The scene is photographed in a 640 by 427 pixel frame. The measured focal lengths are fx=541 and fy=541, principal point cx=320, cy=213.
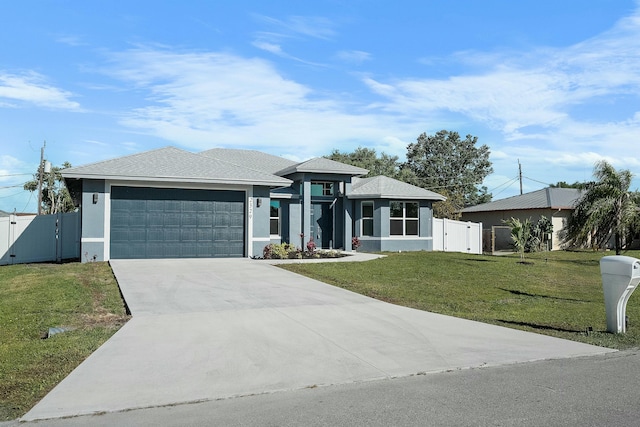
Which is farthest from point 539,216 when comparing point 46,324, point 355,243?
point 46,324

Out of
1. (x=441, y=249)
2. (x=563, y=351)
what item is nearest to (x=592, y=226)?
(x=441, y=249)

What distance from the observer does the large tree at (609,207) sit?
21594mm

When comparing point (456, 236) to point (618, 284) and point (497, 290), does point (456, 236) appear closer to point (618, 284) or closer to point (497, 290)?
point (497, 290)

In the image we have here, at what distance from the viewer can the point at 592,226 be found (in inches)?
874

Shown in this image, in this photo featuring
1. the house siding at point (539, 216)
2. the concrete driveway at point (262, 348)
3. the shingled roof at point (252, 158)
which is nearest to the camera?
the concrete driveway at point (262, 348)

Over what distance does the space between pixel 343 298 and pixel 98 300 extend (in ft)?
16.7

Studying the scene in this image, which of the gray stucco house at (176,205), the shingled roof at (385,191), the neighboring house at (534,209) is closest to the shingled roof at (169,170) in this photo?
the gray stucco house at (176,205)

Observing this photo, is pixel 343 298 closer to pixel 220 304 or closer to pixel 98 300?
pixel 220 304

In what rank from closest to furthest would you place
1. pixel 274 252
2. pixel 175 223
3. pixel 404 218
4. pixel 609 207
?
pixel 175 223 < pixel 274 252 < pixel 609 207 < pixel 404 218

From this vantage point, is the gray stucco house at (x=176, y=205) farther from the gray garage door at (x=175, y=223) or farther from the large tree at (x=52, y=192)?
the large tree at (x=52, y=192)

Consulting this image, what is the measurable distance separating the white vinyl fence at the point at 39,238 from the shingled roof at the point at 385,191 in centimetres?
1223

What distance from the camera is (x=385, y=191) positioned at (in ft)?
85.5

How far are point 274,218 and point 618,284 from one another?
17848 mm

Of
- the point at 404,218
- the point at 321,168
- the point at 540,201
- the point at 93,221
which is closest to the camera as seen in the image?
the point at 93,221
